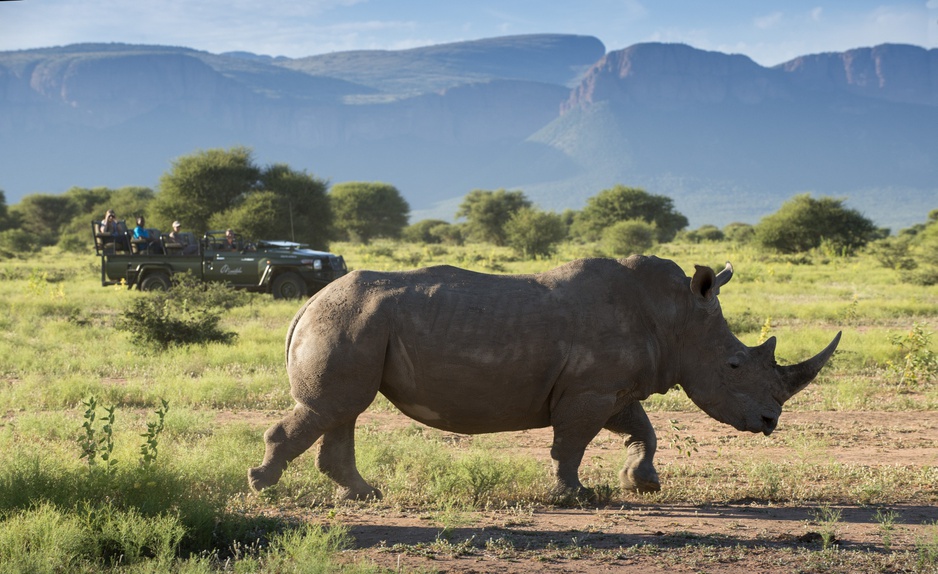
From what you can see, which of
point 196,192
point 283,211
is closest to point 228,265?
point 283,211

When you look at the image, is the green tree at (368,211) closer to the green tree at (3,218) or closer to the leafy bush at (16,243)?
the green tree at (3,218)

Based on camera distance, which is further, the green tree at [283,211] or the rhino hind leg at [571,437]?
the green tree at [283,211]

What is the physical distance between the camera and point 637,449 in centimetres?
744

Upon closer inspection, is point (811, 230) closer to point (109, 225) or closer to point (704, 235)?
point (704, 235)

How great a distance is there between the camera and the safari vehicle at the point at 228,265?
23.2 m

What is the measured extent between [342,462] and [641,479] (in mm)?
2185

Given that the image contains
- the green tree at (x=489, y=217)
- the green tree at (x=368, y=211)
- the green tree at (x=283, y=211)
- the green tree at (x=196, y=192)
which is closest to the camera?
the green tree at (x=283, y=211)

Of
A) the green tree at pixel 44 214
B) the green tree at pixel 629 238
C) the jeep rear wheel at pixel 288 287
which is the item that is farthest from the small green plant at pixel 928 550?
the green tree at pixel 44 214

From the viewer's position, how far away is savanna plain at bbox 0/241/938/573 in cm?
555

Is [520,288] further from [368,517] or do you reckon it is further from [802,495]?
[802,495]

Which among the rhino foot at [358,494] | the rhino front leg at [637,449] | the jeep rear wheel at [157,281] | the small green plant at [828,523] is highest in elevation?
the jeep rear wheel at [157,281]

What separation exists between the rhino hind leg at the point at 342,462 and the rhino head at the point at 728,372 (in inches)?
98.3

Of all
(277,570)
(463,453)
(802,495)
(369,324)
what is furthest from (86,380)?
(802,495)

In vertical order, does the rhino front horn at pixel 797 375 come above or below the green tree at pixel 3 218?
below
